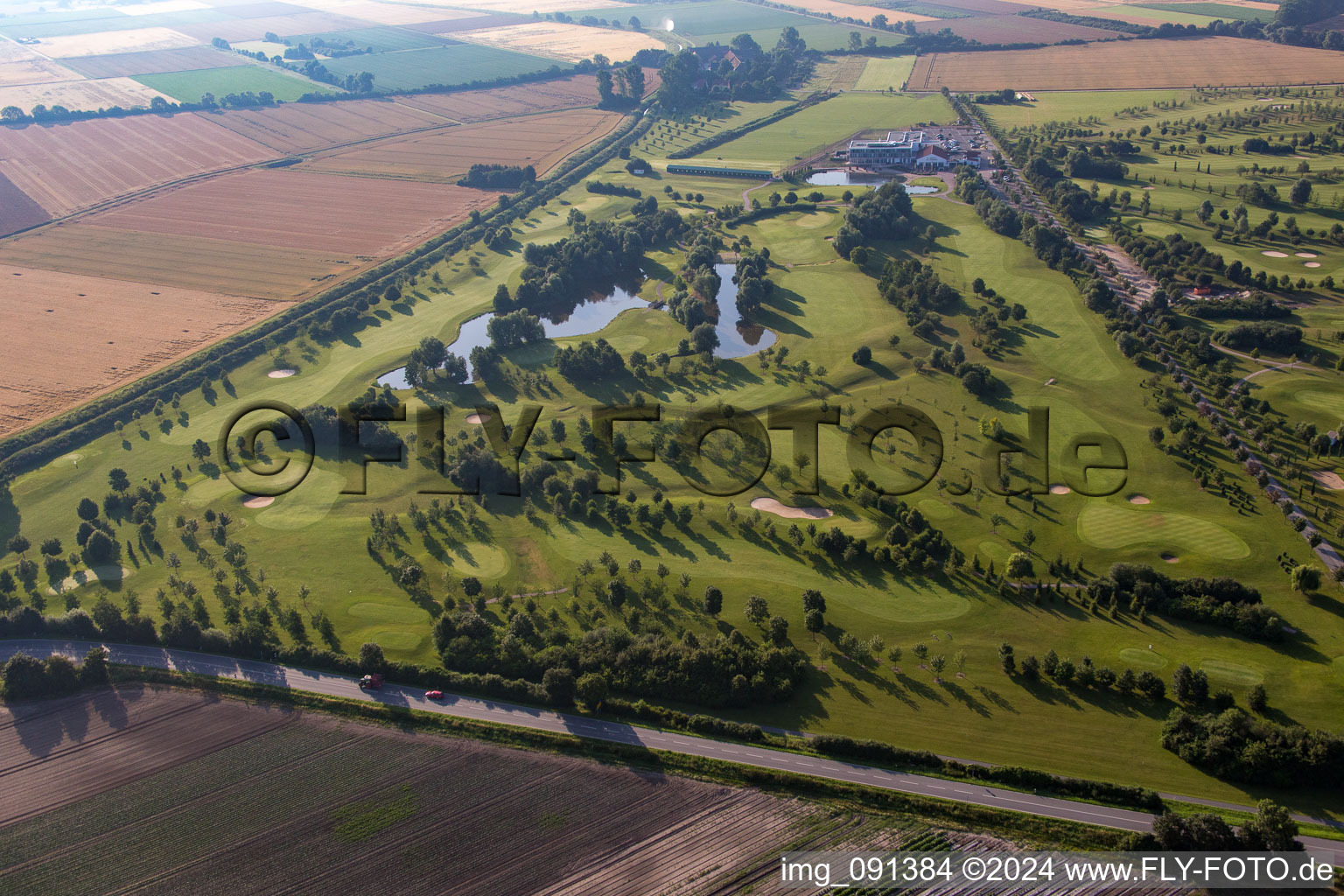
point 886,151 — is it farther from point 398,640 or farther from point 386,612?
point 398,640

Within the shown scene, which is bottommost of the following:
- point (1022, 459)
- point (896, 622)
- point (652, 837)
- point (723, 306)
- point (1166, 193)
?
point (652, 837)

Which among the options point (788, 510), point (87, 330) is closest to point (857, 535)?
point (788, 510)

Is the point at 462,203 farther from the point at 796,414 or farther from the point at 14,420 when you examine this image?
the point at 796,414

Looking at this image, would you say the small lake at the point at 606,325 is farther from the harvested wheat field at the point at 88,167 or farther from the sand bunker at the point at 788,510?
the harvested wheat field at the point at 88,167

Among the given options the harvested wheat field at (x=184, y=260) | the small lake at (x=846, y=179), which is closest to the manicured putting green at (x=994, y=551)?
the harvested wheat field at (x=184, y=260)

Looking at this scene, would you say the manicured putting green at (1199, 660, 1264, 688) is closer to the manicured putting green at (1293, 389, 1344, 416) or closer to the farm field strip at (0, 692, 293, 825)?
the manicured putting green at (1293, 389, 1344, 416)

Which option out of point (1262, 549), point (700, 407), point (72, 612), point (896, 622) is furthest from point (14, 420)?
point (1262, 549)
